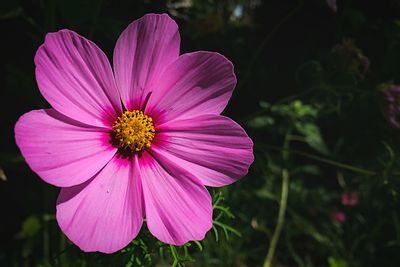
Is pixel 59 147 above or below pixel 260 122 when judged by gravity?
above

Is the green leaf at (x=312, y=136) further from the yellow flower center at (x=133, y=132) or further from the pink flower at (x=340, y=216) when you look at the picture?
the yellow flower center at (x=133, y=132)

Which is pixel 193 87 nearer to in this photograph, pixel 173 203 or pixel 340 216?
pixel 173 203

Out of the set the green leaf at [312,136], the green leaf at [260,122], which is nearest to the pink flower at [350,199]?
the green leaf at [312,136]

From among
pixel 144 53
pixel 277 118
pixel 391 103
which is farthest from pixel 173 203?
pixel 277 118

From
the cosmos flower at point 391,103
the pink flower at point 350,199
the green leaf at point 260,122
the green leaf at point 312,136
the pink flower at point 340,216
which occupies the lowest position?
the pink flower at point 340,216

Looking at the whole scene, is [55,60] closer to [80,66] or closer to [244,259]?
[80,66]

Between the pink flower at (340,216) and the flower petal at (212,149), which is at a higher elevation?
the flower petal at (212,149)

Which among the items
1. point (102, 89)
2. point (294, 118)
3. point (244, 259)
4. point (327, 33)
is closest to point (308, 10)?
point (327, 33)
